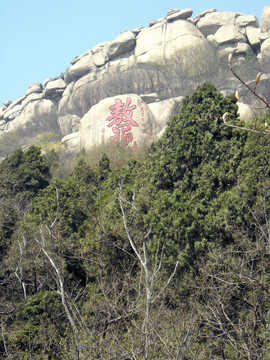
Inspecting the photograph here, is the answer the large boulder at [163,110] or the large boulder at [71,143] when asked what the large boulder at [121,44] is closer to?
the large boulder at [163,110]

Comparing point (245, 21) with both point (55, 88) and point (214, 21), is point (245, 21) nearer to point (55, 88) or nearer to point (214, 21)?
point (214, 21)

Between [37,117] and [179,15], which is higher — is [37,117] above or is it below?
below

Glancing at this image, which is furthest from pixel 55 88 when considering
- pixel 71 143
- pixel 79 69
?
pixel 71 143

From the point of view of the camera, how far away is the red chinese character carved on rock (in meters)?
25.8

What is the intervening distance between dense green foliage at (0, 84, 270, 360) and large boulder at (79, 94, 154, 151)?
1229cm

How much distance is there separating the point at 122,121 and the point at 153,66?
1922cm

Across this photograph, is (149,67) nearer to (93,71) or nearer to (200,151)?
(93,71)

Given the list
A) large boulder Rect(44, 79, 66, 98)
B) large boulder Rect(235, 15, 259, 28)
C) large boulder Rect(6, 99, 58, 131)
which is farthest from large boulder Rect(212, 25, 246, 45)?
large boulder Rect(6, 99, 58, 131)

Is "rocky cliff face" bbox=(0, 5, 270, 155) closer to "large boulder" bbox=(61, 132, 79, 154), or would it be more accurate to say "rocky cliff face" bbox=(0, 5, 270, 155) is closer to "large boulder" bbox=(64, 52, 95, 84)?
"large boulder" bbox=(64, 52, 95, 84)

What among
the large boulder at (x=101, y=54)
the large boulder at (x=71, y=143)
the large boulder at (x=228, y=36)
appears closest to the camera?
the large boulder at (x=71, y=143)

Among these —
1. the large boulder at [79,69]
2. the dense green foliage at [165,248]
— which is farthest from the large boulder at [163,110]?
the large boulder at [79,69]

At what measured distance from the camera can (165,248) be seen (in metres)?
9.84

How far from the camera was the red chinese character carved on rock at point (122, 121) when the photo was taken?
25766 millimetres

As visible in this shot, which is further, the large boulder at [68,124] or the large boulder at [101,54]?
the large boulder at [101,54]
